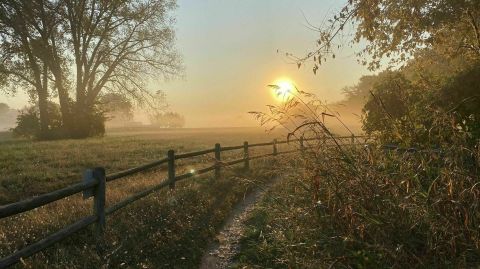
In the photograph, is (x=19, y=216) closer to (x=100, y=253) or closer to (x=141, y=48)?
(x=100, y=253)

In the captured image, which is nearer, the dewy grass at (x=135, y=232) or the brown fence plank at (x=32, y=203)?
the brown fence plank at (x=32, y=203)

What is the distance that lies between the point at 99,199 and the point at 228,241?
236 cm

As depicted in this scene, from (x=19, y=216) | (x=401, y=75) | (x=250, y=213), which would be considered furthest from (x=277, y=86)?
(x=401, y=75)

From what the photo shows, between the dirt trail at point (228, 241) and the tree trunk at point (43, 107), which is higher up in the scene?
the tree trunk at point (43, 107)

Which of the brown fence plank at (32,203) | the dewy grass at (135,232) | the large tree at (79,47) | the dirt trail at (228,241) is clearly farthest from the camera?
the large tree at (79,47)

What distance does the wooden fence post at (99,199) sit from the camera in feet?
21.4

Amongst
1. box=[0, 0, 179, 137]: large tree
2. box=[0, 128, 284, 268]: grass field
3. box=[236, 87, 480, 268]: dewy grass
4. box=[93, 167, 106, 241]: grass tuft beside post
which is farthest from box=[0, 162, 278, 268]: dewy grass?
box=[0, 0, 179, 137]: large tree

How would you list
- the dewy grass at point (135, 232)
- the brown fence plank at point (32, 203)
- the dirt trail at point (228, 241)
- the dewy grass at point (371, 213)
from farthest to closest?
the dirt trail at point (228, 241)
the dewy grass at point (135, 232)
the dewy grass at point (371, 213)
the brown fence plank at point (32, 203)

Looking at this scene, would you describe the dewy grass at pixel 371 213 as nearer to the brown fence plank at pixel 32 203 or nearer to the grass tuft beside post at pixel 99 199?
the grass tuft beside post at pixel 99 199

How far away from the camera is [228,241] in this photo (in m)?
7.44

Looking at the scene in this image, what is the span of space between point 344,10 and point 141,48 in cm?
3105

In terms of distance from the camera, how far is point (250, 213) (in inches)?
362

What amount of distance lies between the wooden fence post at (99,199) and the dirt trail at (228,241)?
172 cm

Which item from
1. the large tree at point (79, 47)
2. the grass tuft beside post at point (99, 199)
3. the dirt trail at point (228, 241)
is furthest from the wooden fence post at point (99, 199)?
the large tree at point (79, 47)
